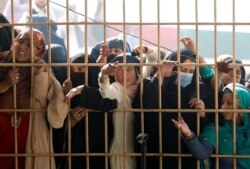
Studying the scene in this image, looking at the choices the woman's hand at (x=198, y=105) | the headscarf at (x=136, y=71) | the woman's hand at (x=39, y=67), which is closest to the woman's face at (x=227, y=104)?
the woman's hand at (x=198, y=105)

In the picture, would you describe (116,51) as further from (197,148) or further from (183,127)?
(197,148)

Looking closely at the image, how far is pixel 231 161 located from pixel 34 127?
102 centimetres

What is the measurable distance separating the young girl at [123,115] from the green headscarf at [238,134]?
38 centimetres

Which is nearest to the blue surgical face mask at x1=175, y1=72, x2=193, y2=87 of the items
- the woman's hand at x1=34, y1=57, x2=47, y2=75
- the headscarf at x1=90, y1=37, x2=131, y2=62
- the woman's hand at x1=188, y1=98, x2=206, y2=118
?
the woman's hand at x1=188, y1=98, x2=206, y2=118

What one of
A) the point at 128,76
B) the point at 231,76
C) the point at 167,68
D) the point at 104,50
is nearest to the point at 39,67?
the point at 104,50

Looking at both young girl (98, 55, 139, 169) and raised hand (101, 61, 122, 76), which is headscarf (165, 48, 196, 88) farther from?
raised hand (101, 61, 122, 76)

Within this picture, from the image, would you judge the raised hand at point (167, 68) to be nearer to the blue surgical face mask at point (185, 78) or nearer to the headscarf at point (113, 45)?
the blue surgical face mask at point (185, 78)

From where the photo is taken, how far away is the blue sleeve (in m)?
3.19

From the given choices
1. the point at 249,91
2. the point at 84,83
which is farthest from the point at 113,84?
the point at 249,91

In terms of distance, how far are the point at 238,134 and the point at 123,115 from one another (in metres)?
0.59

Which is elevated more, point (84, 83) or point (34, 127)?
point (84, 83)

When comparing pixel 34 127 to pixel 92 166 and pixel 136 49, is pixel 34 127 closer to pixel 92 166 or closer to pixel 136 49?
pixel 92 166

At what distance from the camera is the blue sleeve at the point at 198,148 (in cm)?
319

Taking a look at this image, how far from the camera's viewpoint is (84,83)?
10.9 ft
